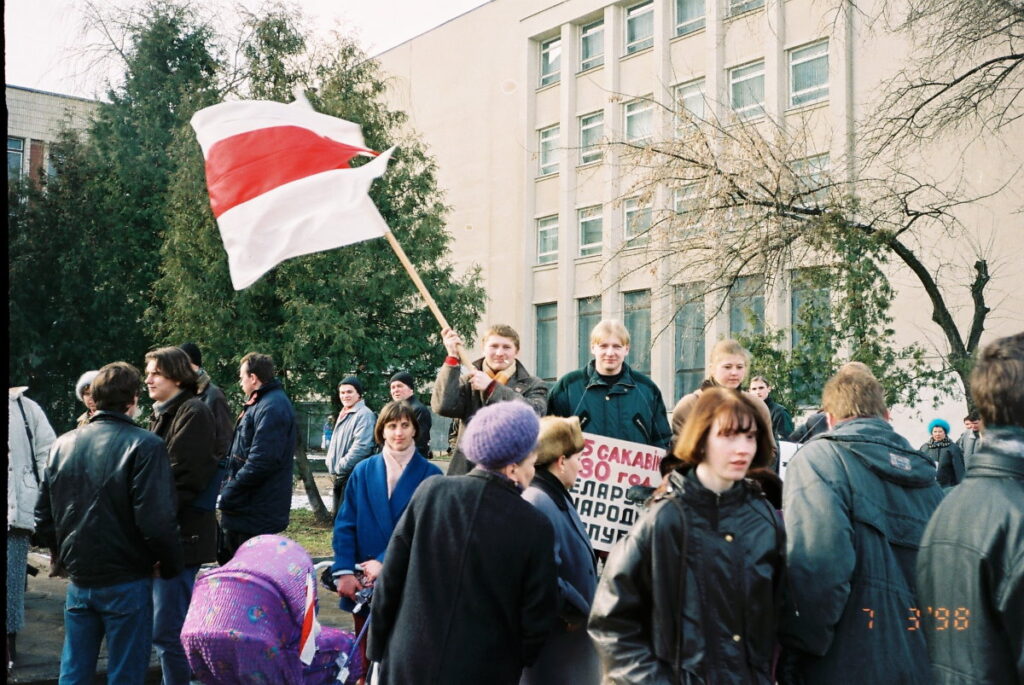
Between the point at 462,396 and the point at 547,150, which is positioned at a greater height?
the point at 547,150

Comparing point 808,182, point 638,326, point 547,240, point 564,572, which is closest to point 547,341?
point 547,240

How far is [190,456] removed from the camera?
6523mm

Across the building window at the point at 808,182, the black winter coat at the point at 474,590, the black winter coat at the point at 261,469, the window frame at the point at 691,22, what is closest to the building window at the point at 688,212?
the building window at the point at 808,182

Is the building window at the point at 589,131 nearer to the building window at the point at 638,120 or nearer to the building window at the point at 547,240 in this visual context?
the building window at the point at 638,120

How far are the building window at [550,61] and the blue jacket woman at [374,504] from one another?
30911 mm

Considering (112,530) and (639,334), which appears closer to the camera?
(112,530)

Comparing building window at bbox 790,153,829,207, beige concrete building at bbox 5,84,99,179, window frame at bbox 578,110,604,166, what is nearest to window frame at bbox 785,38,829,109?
window frame at bbox 578,110,604,166

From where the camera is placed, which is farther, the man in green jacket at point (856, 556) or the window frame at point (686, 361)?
the window frame at point (686, 361)

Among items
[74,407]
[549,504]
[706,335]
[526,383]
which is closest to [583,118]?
[706,335]

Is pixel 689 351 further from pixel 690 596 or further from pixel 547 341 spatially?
pixel 690 596

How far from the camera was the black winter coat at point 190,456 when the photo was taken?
651 centimetres

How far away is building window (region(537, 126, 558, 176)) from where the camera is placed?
35250 millimetres

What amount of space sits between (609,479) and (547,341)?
1174 inches

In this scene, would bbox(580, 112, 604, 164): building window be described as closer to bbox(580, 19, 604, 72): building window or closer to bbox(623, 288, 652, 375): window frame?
bbox(580, 19, 604, 72): building window
